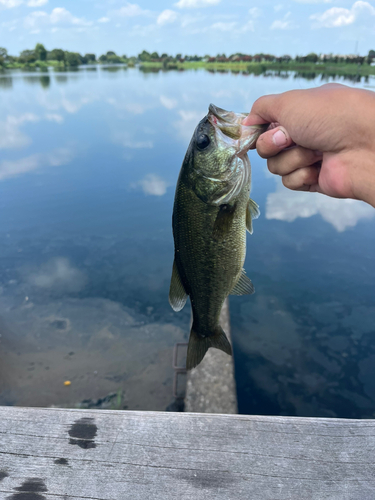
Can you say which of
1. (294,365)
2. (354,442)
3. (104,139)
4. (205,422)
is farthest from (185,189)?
(104,139)

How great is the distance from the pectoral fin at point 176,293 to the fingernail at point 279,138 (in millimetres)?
930

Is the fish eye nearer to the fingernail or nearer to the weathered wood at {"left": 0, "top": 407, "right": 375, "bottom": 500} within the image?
the fingernail

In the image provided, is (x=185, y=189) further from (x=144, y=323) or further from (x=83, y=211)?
(x=83, y=211)

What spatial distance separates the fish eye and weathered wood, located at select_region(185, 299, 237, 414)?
3.42m

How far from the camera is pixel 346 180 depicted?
163 centimetres

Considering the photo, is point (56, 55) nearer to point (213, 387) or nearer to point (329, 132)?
point (213, 387)

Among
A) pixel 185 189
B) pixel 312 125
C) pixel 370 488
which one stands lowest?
pixel 370 488

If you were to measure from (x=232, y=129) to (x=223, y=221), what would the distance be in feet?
1.77

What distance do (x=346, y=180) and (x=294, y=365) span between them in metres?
5.60

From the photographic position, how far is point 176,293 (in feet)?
6.30

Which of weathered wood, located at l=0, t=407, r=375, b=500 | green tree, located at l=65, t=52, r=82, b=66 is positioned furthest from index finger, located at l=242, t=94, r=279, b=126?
green tree, located at l=65, t=52, r=82, b=66

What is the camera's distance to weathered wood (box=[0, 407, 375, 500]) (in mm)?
1397

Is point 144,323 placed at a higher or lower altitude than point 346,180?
lower

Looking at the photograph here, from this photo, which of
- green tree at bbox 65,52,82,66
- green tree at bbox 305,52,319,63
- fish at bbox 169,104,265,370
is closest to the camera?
fish at bbox 169,104,265,370
